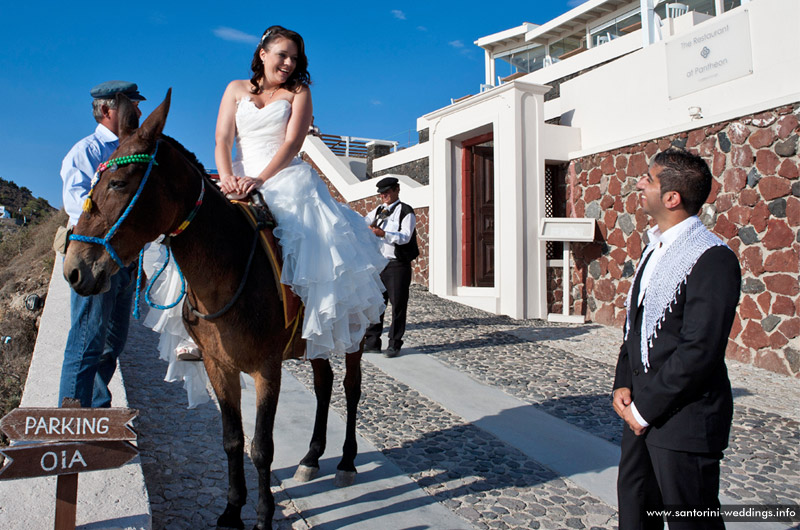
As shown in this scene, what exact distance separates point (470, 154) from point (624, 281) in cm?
395

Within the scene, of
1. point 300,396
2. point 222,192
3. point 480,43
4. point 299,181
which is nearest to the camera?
point 222,192

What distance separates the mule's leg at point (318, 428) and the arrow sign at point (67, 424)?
1.60 meters

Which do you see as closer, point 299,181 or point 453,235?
point 299,181

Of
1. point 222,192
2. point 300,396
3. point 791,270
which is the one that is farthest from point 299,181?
point 791,270

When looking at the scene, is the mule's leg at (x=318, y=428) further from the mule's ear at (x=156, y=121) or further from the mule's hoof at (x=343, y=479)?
the mule's ear at (x=156, y=121)

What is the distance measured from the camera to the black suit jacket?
189 centimetres

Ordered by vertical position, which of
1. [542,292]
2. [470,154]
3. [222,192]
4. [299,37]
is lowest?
[542,292]

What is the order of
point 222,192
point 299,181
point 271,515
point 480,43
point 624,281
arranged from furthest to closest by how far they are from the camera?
point 480,43 → point 624,281 → point 299,181 → point 222,192 → point 271,515

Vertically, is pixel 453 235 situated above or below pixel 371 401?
above

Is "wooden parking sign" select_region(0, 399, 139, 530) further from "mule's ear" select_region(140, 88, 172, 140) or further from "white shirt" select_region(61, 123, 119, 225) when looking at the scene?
"white shirt" select_region(61, 123, 119, 225)

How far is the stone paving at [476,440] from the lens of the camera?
10.4ft

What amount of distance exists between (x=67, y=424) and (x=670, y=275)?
2245 mm

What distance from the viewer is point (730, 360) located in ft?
23.7

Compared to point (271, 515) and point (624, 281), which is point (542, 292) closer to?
point (624, 281)
